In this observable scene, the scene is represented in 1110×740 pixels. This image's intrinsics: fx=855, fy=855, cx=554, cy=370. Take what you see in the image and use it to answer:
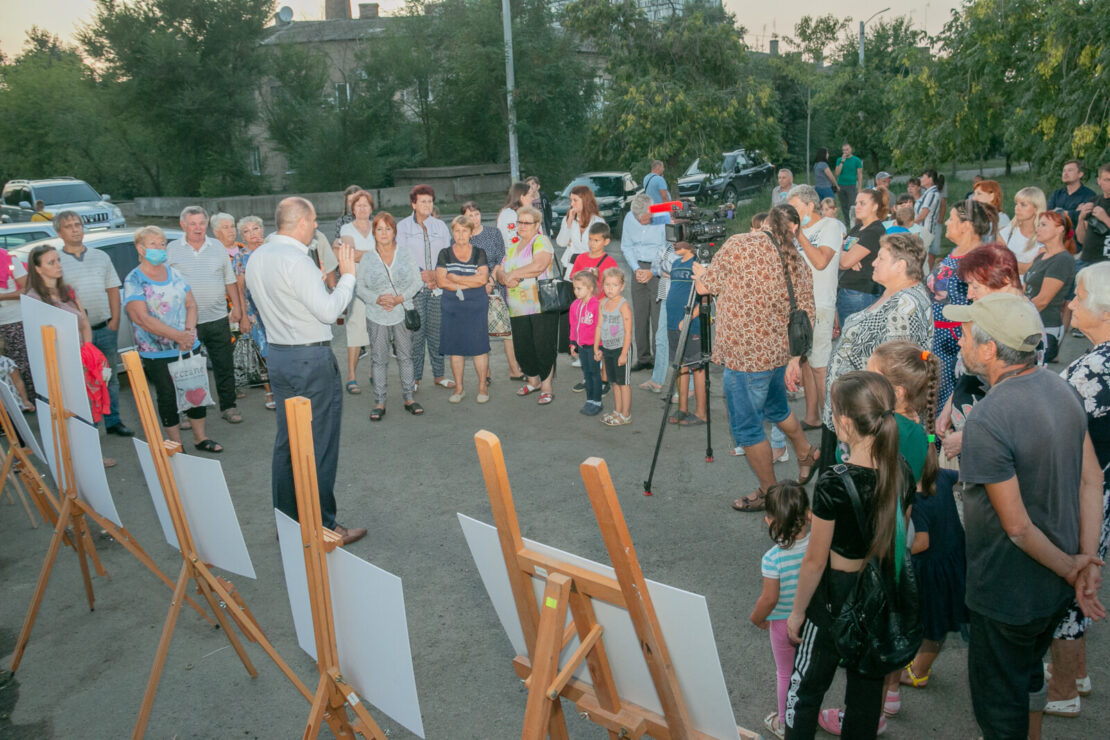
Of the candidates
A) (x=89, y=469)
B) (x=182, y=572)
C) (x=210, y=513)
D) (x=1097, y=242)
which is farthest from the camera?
(x=1097, y=242)

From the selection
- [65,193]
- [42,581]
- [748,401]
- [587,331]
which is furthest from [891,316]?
[65,193]

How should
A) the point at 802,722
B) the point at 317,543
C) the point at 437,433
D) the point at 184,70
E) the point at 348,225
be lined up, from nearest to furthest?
the point at 317,543 → the point at 802,722 → the point at 437,433 → the point at 348,225 → the point at 184,70

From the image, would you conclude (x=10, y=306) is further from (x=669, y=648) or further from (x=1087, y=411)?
(x=1087, y=411)

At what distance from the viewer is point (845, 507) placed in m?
2.57

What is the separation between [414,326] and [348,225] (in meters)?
1.29

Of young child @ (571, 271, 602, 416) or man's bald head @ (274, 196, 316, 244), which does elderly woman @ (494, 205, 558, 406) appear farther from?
man's bald head @ (274, 196, 316, 244)

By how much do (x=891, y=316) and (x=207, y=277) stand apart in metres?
5.55

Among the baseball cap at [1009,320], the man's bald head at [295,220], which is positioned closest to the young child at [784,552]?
the baseball cap at [1009,320]

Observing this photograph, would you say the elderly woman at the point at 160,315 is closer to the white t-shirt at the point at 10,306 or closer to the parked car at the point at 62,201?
the white t-shirt at the point at 10,306

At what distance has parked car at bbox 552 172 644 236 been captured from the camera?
1909cm

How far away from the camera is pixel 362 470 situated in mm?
6613

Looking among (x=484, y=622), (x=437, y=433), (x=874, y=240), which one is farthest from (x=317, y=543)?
(x=874, y=240)

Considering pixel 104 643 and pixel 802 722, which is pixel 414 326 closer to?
pixel 104 643

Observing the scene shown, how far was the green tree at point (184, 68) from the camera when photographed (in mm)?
27172
